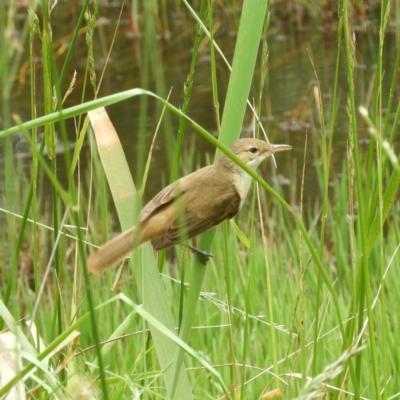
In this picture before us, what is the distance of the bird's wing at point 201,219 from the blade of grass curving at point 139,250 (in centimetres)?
40

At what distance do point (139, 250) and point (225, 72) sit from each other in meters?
7.02

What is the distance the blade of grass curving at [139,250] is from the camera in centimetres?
153

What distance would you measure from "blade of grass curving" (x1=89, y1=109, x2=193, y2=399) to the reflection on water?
4.00 metres

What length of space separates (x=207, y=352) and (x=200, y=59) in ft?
19.0

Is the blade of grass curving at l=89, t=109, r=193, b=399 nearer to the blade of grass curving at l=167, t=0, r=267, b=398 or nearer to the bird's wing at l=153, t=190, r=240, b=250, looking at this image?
the blade of grass curving at l=167, t=0, r=267, b=398

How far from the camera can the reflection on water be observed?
6.61 m

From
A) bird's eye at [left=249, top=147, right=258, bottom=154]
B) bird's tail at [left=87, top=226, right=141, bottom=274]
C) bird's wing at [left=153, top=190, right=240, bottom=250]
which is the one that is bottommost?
bird's wing at [left=153, top=190, right=240, bottom=250]

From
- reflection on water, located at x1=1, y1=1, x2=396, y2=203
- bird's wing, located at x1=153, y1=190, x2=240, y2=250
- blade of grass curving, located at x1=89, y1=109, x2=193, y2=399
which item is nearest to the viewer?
blade of grass curving, located at x1=89, y1=109, x2=193, y2=399

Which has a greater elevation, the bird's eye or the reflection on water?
the bird's eye

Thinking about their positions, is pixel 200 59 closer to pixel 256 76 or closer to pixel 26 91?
pixel 256 76

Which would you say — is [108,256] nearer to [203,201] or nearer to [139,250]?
[139,250]

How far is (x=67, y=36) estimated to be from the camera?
8.55m

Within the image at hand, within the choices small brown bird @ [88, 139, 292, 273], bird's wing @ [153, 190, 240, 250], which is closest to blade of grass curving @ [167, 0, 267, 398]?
small brown bird @ [88, 139, 292, 273]

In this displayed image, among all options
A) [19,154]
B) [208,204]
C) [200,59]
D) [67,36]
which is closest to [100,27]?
[67,36]
